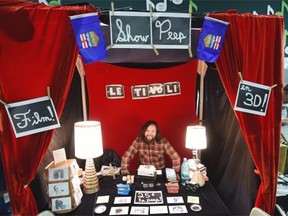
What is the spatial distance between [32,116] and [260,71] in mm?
2064

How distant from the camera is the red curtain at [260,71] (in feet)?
6.41

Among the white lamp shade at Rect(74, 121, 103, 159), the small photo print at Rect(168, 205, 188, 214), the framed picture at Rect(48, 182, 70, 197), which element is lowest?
the small photo print at Rect(168, 205, 188, 214)

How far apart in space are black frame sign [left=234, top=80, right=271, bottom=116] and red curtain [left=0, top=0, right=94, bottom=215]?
1.55 meters

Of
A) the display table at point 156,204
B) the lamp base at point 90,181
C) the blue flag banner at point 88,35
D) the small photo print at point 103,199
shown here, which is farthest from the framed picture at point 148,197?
the blue flag banner at point 88,35

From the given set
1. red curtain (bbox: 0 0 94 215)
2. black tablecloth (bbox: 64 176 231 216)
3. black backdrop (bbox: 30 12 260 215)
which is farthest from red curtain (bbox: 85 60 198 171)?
red curtain (bbox: 0 0 94 215)

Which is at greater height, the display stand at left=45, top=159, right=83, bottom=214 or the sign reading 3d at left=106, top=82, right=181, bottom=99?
the sign reading 3d at left=106, top=82, right=181, bottom=99

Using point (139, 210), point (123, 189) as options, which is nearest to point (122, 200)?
point (123, 189)

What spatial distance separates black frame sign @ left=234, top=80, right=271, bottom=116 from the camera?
1996 millimetres

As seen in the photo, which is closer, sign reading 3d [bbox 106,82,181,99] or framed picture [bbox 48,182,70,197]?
framed picture [bbox 48,182,70,197]

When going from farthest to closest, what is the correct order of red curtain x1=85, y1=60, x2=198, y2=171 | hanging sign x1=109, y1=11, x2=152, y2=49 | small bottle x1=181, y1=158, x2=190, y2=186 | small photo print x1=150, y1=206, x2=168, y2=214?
red curtain x1=85, y1=60, x2=198, y2=171 < small bottle x1=181, y1=158, x2=190, y2=186 < small photo print x1=150, y1=206, x2=168, y2=214 < hanging sign x1=109, y1=11, x2=152, y2=49

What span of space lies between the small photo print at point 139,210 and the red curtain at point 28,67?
3.03ft

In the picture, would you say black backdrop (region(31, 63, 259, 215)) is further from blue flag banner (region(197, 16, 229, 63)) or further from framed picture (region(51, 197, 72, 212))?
blue flag banner (region(197, 16, 229, 63))

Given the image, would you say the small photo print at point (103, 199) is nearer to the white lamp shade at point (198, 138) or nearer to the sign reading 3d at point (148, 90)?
the white lamp shade at point (198, 138)

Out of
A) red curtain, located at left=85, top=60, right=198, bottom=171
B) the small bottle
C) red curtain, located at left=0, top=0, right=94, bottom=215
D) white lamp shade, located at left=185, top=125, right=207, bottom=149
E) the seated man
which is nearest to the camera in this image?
red curtain, located at left=0, top=0, right=94, bottom=215
